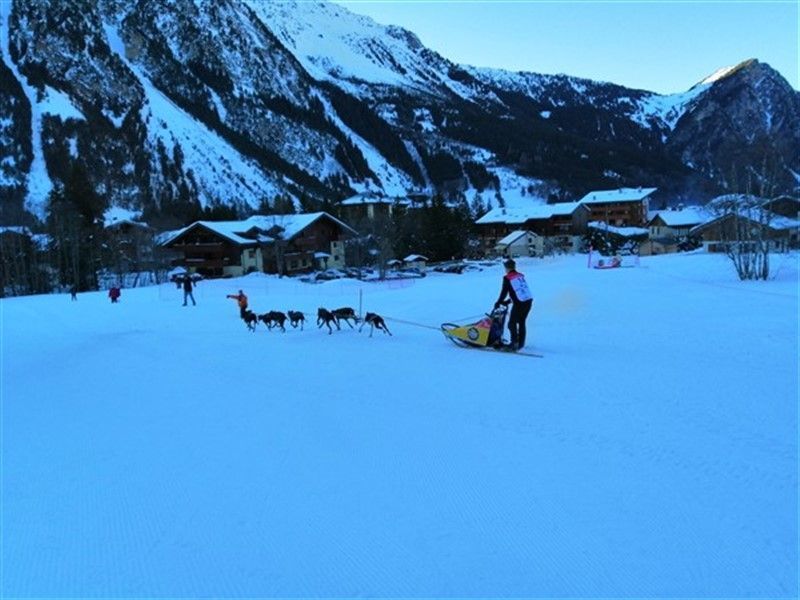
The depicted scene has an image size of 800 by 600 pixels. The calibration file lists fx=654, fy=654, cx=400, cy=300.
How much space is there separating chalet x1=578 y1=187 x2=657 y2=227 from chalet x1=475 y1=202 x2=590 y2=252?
31.2ft

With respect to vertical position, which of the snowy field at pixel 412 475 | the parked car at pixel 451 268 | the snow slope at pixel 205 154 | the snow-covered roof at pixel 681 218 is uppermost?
the snow slope at pixel 205 154

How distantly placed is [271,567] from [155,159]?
15248cm

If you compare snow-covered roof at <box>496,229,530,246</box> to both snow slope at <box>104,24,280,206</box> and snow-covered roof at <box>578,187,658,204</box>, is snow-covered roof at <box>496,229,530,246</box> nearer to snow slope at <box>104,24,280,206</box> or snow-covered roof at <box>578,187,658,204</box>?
snow-covered roof at <box>578,187,658,204</box>

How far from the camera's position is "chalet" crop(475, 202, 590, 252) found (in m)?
101

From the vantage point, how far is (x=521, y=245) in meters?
91.8

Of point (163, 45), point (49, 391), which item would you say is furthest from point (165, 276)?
point (163, 45)

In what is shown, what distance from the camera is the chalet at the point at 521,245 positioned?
90.8 meters

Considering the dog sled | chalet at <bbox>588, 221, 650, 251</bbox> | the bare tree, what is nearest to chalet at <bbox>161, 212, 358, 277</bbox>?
chalet at <bbox>588, 221, 650, 251</bbox>

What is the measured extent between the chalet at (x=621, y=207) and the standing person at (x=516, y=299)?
103m

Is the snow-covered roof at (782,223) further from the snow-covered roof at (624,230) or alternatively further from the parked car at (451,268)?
the snow-covered roof at (624,230)

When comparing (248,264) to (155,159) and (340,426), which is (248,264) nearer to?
(340,426)

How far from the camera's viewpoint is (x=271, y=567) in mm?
4199

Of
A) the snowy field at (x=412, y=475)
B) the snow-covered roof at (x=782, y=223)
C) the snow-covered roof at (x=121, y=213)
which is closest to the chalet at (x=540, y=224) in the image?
the snow-covered roof at (x=782, y=223)

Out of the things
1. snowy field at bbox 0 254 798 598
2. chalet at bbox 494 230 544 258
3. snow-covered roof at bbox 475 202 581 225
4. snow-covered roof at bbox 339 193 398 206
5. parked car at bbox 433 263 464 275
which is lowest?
snowy field at bbox 0 254 798 598
